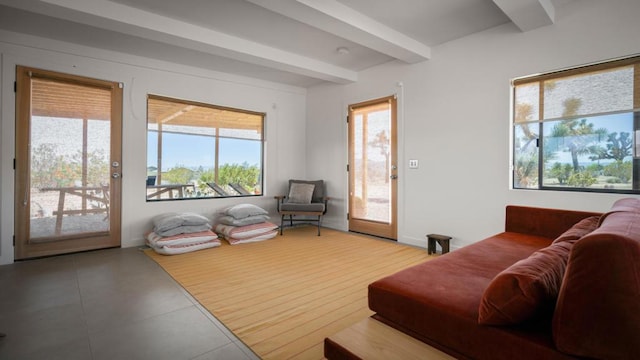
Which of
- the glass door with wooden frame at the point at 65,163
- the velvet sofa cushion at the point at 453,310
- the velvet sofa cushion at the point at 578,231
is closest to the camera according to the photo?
the velvet sofa cushion at the point at 453,310

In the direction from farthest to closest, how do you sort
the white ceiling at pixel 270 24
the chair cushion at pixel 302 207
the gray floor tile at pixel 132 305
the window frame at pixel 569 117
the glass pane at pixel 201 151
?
the chair cushion at pixel 302 207, the glass pane at pixel 201 151, the white ceiling at pixel 270 24, the window frame at pixel 569 117, the gray floor tile at pixel 132 305

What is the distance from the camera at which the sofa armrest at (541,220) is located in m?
2.53

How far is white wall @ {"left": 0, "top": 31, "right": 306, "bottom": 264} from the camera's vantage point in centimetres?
354

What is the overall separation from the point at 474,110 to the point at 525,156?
31.1 inches

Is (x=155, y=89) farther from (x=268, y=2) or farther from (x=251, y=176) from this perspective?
(x=268, y=2)

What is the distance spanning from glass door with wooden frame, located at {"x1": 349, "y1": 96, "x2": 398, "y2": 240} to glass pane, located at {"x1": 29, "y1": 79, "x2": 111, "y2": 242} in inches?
146

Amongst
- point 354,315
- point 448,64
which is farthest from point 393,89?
point 354,315

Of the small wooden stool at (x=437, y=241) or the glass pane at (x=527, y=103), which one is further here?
the small wooden stool at (x=437, y=241)

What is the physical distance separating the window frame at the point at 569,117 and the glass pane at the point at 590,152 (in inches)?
1.1

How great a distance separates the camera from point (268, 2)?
270 centimetres

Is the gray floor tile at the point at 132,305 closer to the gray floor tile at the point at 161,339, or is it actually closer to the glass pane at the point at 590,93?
the gray floor tile at the point at 161,339

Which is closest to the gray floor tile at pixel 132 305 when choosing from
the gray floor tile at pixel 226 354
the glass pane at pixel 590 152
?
the gray floor tile at pixel 226 354

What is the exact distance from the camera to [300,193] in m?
5.55

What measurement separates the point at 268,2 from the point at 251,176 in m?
3.49
